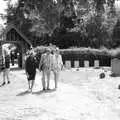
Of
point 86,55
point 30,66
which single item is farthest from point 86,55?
point 30,66

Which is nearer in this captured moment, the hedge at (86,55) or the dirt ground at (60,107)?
the dirt ground at (60,107)

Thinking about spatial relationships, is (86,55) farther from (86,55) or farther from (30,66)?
(30,66)

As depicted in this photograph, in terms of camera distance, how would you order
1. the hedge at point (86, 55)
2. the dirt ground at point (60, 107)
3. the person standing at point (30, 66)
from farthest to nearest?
the hedge at point (86, 55) < the person standing at point (30, 66) < the dirt ground at point (60, 107)

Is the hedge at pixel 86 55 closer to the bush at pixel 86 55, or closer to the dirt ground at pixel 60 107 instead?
the bush at pixel 86 55

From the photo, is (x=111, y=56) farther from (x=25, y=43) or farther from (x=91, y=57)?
(x=25, y=43)

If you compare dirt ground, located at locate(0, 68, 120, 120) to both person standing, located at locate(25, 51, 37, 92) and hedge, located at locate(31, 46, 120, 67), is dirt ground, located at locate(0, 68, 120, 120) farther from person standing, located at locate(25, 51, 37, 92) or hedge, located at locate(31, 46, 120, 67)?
hedge, located at locate(31, 46, 120, 67)

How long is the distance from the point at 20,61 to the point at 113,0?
32.0 m

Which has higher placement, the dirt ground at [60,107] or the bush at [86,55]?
the bush at [86,55]

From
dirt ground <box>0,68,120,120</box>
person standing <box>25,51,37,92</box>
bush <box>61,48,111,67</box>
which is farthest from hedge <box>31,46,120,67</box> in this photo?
dirt ground <box>0,68,120,120</box>

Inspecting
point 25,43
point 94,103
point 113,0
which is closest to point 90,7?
→ point 113,0

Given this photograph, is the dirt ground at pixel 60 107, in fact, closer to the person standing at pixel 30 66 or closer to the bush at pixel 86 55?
the person standing at pixel 30 66

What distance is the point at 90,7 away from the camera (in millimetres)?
5789

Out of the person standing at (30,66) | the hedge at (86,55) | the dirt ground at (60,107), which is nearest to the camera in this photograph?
the dirt ground at (60,107)

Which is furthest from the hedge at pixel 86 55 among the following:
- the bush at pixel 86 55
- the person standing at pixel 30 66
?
the person standing at pixel 30 66
